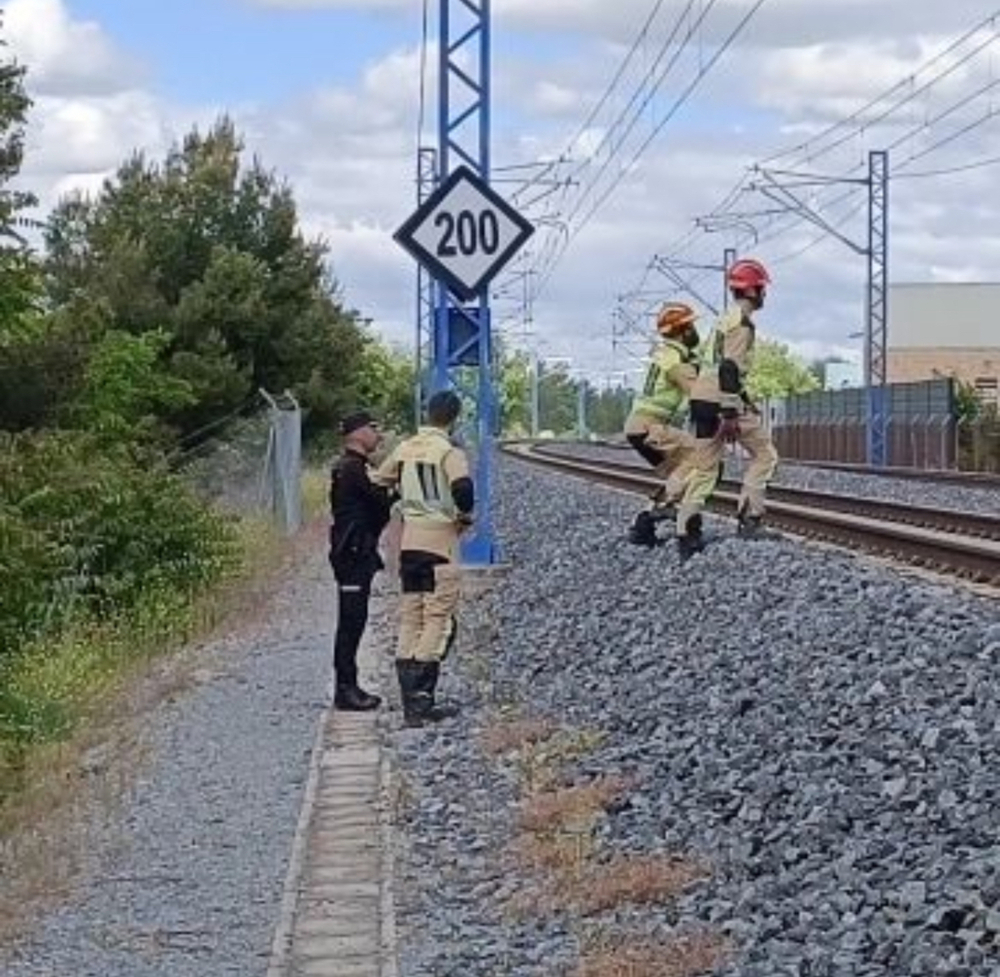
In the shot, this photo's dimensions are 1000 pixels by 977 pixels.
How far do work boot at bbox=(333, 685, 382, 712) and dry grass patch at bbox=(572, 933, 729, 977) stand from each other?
7322 mm

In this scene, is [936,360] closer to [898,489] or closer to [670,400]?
[898,489]

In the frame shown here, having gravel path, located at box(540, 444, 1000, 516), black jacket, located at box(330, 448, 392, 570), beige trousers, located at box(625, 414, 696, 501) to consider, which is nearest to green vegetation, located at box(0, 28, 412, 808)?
black jacket, located at box(330, 448, 392, 570)

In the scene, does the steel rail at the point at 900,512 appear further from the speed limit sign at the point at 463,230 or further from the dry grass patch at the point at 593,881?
the dry grass patch at the point at 593,881

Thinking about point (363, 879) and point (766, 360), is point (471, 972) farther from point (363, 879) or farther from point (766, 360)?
point (766, 360)

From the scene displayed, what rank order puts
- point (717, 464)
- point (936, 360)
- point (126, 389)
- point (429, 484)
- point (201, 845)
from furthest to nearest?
point (936, 360)
point (126, 389)
point (717, 464)
point (429, 484)
point (201, 845)

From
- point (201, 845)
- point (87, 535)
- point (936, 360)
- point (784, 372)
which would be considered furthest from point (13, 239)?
point (784, 372)

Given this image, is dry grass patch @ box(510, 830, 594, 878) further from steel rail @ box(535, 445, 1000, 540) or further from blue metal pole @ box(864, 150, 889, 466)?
blue metal pole @ box(864, 150, 889, 466)

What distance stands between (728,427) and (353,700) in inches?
153

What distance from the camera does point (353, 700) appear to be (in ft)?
50.6

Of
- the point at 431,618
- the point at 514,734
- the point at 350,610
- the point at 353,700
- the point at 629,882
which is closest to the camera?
the point at 629,882

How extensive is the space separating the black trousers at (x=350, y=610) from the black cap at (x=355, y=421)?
81cm

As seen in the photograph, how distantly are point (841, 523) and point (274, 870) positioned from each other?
1526 centimetres

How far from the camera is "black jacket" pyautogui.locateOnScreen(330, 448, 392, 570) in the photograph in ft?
47.7

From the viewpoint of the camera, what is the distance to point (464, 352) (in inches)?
960
